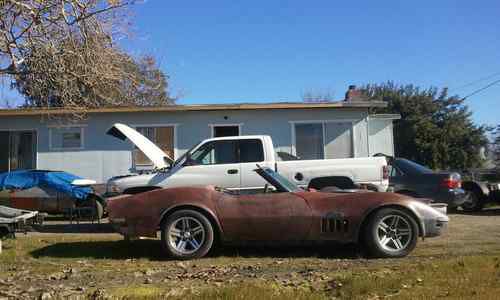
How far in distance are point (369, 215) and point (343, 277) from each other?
1.48 m

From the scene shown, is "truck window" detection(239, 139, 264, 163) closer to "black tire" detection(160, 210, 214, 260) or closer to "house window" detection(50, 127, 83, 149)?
"black tire" detection(160, 210, 214, 260)

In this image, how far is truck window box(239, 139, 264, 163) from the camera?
10.9 metres

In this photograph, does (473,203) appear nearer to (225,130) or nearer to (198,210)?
(225,130)

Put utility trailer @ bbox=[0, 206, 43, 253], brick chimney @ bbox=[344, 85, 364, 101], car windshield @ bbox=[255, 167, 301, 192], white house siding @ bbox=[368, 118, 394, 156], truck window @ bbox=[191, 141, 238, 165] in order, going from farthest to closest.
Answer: brick chimney @ bbox=[344, 85, 364, 101] < white house siding @ bbox=[368, 118, 394, 156] < truck window @ bbox=[191, 141, 238, 165] < utility trailer @ bbox=[0, 206, 43, 253] < car windshield @ bbox=[255, 167, 301, 192]

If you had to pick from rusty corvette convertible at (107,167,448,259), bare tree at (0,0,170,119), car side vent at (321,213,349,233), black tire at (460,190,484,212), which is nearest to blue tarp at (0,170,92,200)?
bare tree at (0,0,170,119)

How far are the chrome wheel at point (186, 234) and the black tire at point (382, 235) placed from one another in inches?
86.9

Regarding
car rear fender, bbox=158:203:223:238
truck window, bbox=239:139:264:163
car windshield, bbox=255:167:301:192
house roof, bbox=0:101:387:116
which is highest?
house roof, bbox=0:101:387:116

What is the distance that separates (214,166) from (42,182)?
5278mm

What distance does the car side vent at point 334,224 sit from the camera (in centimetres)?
746

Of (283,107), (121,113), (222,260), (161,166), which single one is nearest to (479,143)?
(283,107)

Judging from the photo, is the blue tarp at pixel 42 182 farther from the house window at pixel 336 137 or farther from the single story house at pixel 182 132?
the house window at pixel 336 137

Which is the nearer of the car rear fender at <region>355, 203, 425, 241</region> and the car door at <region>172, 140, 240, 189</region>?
the car rear fender at <region>355, 203, 425, 241</region>

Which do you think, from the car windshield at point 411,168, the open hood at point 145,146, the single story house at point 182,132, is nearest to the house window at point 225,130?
the single story house at point 182,132

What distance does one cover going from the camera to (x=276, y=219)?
7551 mm
